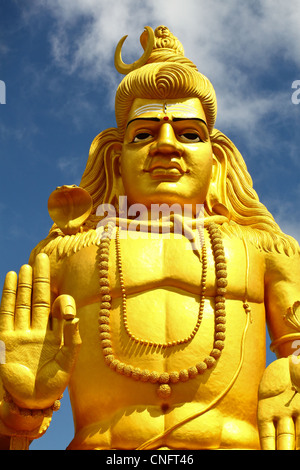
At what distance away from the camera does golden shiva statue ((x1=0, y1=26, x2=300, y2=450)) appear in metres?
5.29

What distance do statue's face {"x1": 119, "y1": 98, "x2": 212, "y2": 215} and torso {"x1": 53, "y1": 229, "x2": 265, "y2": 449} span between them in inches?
19.0

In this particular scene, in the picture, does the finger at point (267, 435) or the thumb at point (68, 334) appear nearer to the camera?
the thumb at point (68, 334)

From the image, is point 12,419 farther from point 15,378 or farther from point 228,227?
point 228,227

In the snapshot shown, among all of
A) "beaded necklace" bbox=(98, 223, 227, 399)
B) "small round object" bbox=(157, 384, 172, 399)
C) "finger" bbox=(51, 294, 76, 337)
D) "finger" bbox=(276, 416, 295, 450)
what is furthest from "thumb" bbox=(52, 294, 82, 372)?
"finger" bbox=(276, 416, 295, 450)

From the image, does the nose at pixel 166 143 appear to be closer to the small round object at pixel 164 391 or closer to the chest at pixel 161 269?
the chest at pixel 161 269

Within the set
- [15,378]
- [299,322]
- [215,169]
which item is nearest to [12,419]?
[15,378]

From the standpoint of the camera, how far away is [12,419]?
17.1 ft

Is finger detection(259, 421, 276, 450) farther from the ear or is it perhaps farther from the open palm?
the ear

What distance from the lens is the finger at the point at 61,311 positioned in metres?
5.03

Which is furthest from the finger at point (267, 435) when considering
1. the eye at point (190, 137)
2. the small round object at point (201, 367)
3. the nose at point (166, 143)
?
the eye at point (190, 137)

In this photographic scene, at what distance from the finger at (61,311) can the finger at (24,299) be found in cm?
20

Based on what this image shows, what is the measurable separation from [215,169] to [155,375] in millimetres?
2130

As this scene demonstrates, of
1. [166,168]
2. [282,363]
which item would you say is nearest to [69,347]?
[282,363]
